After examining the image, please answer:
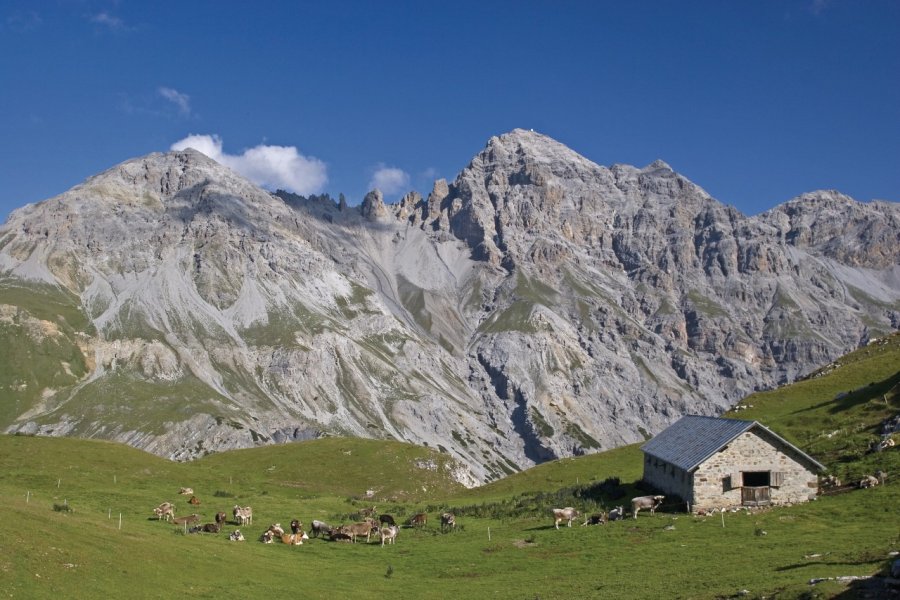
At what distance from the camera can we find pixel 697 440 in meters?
55.5

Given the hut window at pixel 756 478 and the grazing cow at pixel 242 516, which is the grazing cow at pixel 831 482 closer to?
the hut window at pixel 756 478

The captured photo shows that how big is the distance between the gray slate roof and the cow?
16.9ft

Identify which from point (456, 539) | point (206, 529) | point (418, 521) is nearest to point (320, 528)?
point (206, 529)

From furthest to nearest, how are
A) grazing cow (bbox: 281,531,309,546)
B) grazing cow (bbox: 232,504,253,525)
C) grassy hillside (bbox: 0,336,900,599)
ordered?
grazing cow (bbox: 232,504,253,525)
grazing cow (bbox: 281,531,309,546)
grassy hillside (bbox: 0,336,900,599)

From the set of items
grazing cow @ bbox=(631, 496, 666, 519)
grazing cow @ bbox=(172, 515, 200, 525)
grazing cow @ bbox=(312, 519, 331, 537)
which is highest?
grazing cow @ bbox=(631, 496, 666, 519)

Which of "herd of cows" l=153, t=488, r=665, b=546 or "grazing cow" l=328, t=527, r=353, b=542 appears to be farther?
"grazing cow" l=328, t=527, r=353, b=542

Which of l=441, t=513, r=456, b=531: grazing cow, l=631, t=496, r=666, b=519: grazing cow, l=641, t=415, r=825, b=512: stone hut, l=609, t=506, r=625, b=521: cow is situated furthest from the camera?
l=441, t=513, r=456, b=531: grazing cow

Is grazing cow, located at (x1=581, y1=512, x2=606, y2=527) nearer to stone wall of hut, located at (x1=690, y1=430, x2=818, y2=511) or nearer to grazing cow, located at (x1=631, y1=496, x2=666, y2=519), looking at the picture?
grazing cow, located at (x1=631, y1=496, x2=666, y2=519)

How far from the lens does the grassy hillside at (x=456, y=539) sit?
29.5 metres

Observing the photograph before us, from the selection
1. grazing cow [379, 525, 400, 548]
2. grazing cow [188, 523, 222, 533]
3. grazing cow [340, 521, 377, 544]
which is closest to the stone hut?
grazing cow [379, 525, 400, 548]

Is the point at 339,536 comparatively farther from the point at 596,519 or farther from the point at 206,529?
the point at 596,519

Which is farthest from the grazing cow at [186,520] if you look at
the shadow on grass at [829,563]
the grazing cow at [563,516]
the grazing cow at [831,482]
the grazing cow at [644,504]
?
the grazing cow at [831,482]

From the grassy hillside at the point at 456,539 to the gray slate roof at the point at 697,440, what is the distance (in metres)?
3.99

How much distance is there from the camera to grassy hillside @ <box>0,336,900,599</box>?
29.5m
